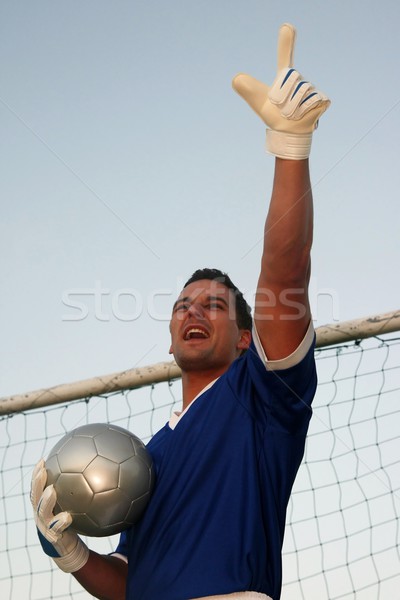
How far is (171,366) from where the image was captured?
485 centimetres

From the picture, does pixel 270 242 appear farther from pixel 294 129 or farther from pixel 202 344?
pixel 202 344

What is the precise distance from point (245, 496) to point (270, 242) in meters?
0.96

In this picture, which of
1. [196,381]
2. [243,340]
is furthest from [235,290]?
[196,381]

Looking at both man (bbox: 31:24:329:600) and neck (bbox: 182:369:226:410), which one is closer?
man (bbox: 31:24:329:600)

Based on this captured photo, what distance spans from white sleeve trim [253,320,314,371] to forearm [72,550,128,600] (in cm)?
135

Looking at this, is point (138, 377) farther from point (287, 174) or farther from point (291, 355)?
point (287, 174)

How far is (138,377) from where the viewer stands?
4957mm

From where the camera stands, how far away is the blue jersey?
2725mm

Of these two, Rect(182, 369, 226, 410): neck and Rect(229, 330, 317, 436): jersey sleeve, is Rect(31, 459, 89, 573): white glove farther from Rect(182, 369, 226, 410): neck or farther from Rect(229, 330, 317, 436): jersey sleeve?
Rect(229, 330, 317, 436): jersey sleeve

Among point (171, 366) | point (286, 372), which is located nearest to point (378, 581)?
point (171, 366)

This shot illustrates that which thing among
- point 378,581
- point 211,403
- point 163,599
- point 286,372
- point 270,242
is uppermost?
point 270,242

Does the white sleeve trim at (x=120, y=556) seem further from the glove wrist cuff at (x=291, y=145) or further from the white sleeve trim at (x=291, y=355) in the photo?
the glove wrist cuff at (x=291, y=145)

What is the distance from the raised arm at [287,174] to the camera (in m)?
2.54

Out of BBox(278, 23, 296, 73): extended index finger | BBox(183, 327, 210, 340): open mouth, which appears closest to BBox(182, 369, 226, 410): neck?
BBox(183, 327, 210, 340): open mouth
